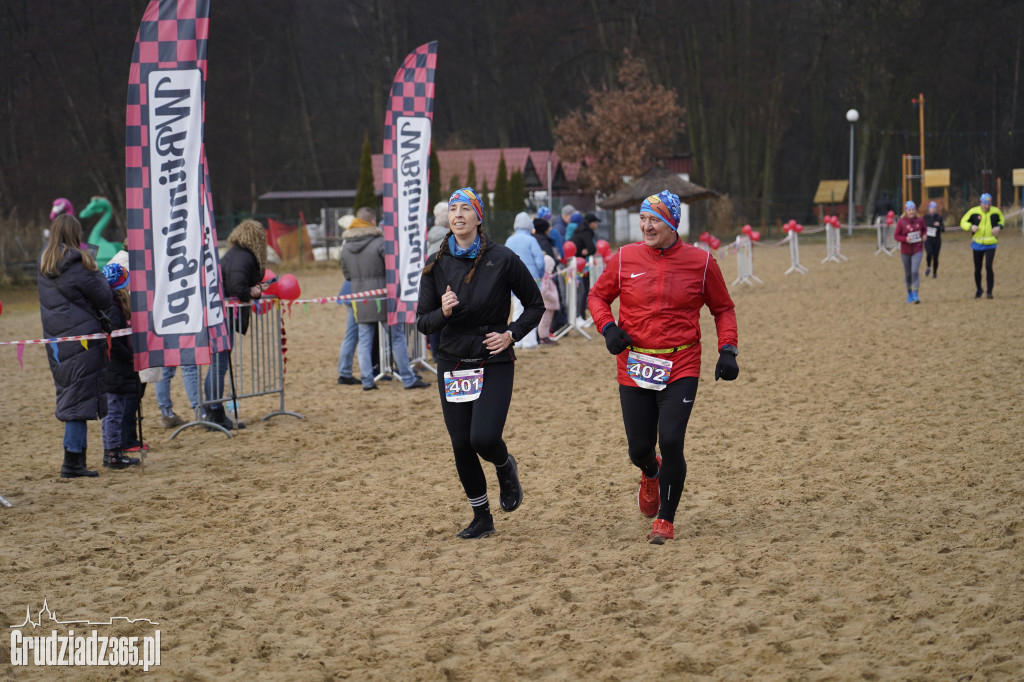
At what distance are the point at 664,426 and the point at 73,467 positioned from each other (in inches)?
199

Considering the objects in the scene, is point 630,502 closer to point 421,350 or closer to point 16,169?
point 421,350

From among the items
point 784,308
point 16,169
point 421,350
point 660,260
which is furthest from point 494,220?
point 660,260

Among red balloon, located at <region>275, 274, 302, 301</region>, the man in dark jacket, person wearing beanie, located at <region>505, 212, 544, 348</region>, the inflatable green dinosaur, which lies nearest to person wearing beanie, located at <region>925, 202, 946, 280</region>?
person wearing beanie, located at <region>505, 212, 544, 348</region>

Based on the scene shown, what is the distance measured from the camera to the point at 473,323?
589cm

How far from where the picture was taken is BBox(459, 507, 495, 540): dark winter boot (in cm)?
634

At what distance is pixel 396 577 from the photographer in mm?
5688

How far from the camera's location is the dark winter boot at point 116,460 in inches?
340

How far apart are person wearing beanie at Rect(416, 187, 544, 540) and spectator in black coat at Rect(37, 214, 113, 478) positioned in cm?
335

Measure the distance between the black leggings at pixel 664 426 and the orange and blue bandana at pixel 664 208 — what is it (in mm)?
906

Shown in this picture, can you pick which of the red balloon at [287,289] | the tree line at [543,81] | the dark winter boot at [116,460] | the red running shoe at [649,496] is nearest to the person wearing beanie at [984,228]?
the red balloon at [287,289]

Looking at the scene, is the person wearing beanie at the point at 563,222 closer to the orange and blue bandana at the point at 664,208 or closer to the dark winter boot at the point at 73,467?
the dark winter boot at the point at 73,467

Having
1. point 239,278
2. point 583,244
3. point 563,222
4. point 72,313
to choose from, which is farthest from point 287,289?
point 563,222

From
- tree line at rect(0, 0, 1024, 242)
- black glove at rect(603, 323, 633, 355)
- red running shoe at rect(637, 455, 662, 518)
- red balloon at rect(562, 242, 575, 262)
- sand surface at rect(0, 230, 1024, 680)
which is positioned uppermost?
tree line at rect(0, 0, 1024, 242)

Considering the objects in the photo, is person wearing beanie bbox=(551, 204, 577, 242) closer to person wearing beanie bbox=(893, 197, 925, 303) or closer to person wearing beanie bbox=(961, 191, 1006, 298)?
person wearing beanie bbox=(893, 197, 925, 303)
